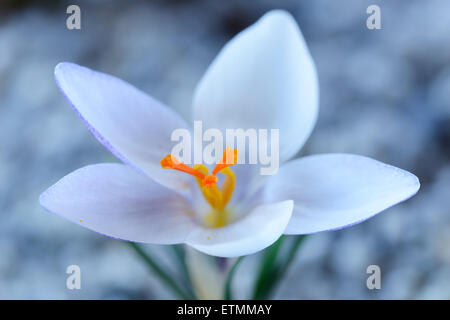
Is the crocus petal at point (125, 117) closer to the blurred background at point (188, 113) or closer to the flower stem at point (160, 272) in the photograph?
the flower stem at point (160, 272)

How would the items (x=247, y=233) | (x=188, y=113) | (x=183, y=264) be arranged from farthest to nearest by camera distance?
(x=188, y=113)
(x=183, y=264)
(x=247, y=233)

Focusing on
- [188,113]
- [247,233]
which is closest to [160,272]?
[247,233]

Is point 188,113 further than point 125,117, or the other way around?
point 188,113

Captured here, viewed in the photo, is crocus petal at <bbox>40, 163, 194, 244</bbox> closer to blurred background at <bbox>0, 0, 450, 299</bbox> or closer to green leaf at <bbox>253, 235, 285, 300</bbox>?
green leaf at <bbox>253, 235, 285, 300</bbox>

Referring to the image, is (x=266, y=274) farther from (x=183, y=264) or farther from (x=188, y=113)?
(x=188, y=113)

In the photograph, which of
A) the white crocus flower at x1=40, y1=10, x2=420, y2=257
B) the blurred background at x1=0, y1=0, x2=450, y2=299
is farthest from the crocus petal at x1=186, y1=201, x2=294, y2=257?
the blurred background at x1=0, y1=0, x2=450, y2=299

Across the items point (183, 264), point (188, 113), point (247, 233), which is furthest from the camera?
point (188, 113)

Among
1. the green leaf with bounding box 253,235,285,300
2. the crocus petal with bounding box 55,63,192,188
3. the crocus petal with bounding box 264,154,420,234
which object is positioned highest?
the crocus petal with bounding box 55,63,192,188
